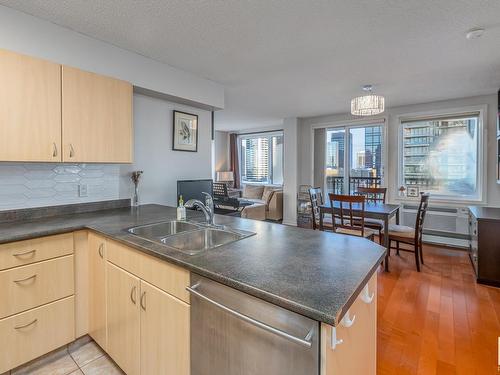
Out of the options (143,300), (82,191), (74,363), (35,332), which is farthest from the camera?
(82,191)

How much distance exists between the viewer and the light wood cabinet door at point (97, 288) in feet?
5.68

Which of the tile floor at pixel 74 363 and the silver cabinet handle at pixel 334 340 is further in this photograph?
the tile floor at pixel 74 363

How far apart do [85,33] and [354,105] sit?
112 inches

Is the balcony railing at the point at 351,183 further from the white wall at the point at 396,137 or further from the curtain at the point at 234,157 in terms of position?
the curtain at the point at 234,157

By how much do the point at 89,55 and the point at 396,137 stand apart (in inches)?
183

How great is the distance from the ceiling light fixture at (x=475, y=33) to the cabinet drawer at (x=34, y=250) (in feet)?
11.1

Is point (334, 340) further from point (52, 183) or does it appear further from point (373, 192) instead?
point (373, 192)

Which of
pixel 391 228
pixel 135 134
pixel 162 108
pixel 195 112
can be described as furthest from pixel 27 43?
pixel 391 228

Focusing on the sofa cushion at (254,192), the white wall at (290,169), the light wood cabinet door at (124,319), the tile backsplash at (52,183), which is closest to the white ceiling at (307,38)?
the tile backsplash at (52,183)

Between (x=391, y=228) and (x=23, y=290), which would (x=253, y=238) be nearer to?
(x=23, y=290)

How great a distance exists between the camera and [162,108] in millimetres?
2918

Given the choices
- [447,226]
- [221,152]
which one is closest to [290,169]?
[221,152]

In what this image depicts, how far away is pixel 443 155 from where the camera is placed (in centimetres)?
438

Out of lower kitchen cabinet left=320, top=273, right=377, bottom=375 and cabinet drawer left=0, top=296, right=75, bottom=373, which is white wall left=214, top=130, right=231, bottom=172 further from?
lower kitchen cabinet left=320, top=273, right=377, bottom=375
